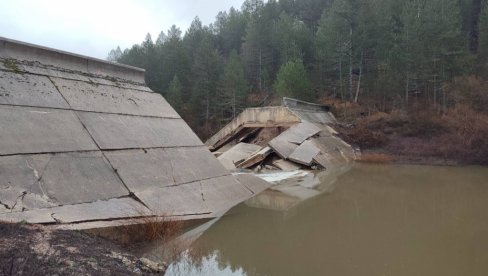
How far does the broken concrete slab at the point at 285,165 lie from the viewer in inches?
607

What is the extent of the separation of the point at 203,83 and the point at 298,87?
1005cm

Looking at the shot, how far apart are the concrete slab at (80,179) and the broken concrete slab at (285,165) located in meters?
9.14

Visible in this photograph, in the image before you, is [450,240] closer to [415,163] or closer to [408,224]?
[408,224]

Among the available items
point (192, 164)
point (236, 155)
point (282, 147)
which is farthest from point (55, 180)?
point (282, 147)

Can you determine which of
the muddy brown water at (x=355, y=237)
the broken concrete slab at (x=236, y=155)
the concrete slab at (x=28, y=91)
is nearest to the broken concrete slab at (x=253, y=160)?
the broken concrete slab at (x=236, y=155)

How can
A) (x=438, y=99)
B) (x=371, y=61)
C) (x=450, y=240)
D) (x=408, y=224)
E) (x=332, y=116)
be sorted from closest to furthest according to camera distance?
(x=450, y=240) → (x=408, y=224) → (x=332, y=116) → (x=438, y=99) → (x=371, y=61)

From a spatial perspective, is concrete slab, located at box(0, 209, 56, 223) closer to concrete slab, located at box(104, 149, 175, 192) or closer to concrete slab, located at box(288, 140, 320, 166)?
concrete slab, located at box(104, 149, 175, 192)

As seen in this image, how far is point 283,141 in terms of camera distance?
1725 centimetres

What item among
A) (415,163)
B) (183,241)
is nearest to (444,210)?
(183,241)

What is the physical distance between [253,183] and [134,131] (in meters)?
3.44

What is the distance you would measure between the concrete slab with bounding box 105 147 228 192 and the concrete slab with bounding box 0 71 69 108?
1.67 m

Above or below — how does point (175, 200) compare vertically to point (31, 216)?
below

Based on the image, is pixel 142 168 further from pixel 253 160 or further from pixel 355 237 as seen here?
pixel 253 160

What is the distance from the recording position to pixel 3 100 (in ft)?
22.9
